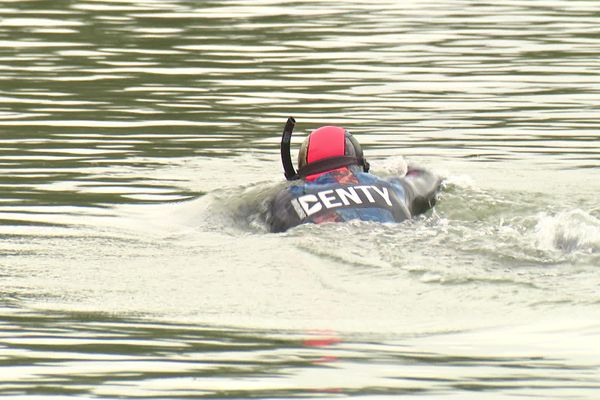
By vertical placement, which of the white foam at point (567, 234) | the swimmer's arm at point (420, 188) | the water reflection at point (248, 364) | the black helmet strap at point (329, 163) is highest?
the black helmet strap at point (329, 163)

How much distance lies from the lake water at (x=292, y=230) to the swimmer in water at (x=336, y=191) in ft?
0.81

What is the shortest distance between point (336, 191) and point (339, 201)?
141 millimetres

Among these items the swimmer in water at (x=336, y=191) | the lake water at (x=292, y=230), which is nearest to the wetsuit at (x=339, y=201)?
the swimmer in water at (x=336, y=191)

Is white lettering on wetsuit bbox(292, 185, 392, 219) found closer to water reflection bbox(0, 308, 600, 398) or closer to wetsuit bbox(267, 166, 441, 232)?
wetsuit bbox(267, 166, 441, 232)

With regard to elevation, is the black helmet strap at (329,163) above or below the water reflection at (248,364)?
above

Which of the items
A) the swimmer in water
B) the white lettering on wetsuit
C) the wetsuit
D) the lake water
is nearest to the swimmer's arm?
the swimmer in water

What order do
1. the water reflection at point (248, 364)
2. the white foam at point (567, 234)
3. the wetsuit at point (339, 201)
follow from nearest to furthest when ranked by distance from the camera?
the water reflection at point (248, 364) → the white foam at point (567, 234) → the wetsuit at point (339, 201)

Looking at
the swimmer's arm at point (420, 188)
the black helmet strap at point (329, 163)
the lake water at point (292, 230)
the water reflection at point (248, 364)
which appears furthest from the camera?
the swimmer's arm at point (420, 188)

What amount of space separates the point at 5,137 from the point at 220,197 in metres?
3.62

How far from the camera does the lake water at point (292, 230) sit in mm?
7250

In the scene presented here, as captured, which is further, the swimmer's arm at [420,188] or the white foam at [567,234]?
the swimmer's arm at [420,188]

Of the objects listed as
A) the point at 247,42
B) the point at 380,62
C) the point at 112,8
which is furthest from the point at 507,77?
the point at 112,8

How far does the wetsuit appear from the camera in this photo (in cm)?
1049

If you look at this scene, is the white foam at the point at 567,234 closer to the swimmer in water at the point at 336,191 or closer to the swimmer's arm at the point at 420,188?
the swimmer in water at the point at 336,191
